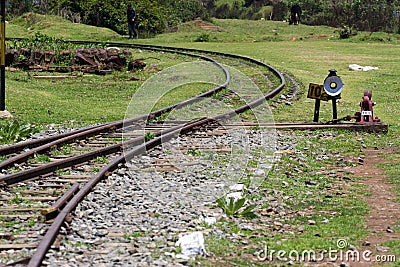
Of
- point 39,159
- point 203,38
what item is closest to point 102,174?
point 39,159

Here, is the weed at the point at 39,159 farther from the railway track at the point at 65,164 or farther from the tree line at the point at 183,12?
the tree line at the point at 183,12

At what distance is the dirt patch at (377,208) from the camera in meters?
6.88

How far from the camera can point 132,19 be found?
127 feet

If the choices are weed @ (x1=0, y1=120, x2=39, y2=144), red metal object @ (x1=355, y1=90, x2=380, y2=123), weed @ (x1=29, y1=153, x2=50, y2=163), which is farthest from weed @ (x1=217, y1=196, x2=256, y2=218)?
red metal object @ (x1=355, y1=90, x2=380, y2=123)

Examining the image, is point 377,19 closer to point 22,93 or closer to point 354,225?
point 22,93

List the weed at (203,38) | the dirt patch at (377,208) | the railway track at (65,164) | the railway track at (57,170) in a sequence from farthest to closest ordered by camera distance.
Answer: the weed at (203,38) → the railway track at (57,170) → the railway track at (65,164) → the dirt patch at (377,208)

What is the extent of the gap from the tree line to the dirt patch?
106ft

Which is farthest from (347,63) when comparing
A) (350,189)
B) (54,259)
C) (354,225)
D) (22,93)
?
(54,259)

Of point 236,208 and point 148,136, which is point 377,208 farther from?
point 148,136

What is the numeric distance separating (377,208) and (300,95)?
11.1 m

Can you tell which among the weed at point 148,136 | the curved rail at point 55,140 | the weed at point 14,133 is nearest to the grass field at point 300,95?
the curved rail at point 55,140

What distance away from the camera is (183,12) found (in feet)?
170

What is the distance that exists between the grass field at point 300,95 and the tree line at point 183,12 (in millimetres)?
2041

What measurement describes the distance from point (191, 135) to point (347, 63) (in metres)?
16.1
